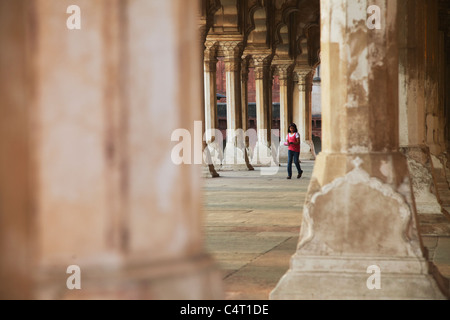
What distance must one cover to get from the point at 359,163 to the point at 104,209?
3.26 metres

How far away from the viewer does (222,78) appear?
50.6 metres

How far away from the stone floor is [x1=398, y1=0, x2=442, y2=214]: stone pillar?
0.51 meters

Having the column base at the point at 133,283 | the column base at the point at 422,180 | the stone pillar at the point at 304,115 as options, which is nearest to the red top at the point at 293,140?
the column base at the point at 422,180

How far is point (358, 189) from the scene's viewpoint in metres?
4.82

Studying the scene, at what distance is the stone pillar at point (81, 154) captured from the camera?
1802 mm

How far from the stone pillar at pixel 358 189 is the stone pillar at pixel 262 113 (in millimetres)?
21423

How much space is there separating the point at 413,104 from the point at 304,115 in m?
23.5

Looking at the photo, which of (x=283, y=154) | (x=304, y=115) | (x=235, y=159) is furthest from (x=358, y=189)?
(x=304, y=115)

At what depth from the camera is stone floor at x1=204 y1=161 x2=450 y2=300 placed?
5.51 meters

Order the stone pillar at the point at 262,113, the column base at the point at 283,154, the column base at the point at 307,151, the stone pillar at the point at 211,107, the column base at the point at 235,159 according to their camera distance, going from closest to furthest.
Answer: the stone pillar at the point at 211,107 → the column base at the point at 235,159 → the stone pillar at the point at 262,113 → the column base at the point at 283,154 → the column base at the point at 307,151

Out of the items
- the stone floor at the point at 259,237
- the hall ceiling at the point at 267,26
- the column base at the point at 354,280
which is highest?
the hall ceiling at the point at 267,26

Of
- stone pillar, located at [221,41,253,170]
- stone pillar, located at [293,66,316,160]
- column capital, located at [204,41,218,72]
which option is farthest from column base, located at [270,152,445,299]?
stone pillar, located at [293,66,316,160]

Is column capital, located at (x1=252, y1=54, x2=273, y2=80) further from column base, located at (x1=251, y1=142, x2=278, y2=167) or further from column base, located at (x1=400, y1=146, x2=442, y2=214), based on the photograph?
column base, located at (x1=400, y1=146, x2=442, y2=214)

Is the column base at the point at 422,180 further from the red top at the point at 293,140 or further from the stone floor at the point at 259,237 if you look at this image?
the red top at the point at 293,140
